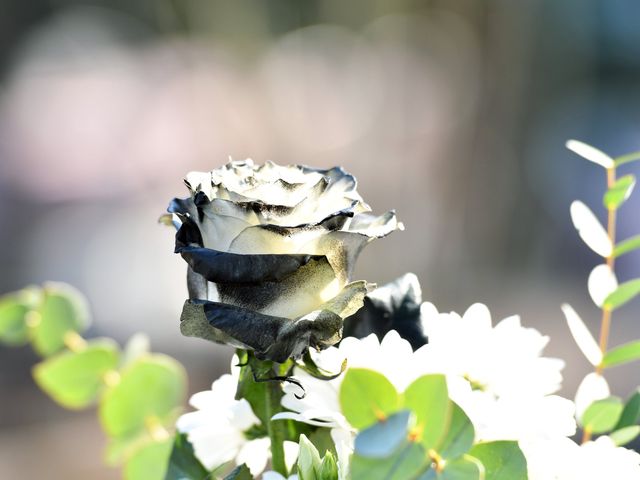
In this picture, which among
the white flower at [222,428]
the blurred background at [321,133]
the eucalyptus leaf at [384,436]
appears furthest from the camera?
the blurred background at [321,133]

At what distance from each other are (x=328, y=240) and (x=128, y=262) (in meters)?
2.41

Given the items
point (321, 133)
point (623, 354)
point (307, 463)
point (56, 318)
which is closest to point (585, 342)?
point (623, 354)

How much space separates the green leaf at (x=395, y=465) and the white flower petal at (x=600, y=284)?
135 mm

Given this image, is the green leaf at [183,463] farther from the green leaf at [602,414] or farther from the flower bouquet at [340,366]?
the green leaf at [602,414]

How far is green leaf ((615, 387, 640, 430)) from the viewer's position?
0.28 m

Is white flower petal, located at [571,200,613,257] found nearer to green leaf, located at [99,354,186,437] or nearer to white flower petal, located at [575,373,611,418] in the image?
white flower petal, located at [575,373,611,418]

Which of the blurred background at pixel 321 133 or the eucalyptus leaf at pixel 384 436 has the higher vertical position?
the eucalyptus leaf at pixel 384 436

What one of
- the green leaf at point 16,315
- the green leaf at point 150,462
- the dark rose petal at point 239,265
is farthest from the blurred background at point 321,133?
the dark rose petal at point 239,265

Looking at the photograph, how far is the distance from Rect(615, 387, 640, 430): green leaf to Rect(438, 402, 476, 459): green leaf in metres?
0.12

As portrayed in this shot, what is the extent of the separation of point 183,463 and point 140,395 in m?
0.08

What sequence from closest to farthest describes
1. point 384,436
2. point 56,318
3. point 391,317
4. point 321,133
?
point 384,436, point 391,317, point 56,318, point 321,133

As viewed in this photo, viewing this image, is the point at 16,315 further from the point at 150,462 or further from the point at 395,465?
the point at 395,465

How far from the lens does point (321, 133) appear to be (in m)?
3.07

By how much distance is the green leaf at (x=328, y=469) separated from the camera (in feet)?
0.71
